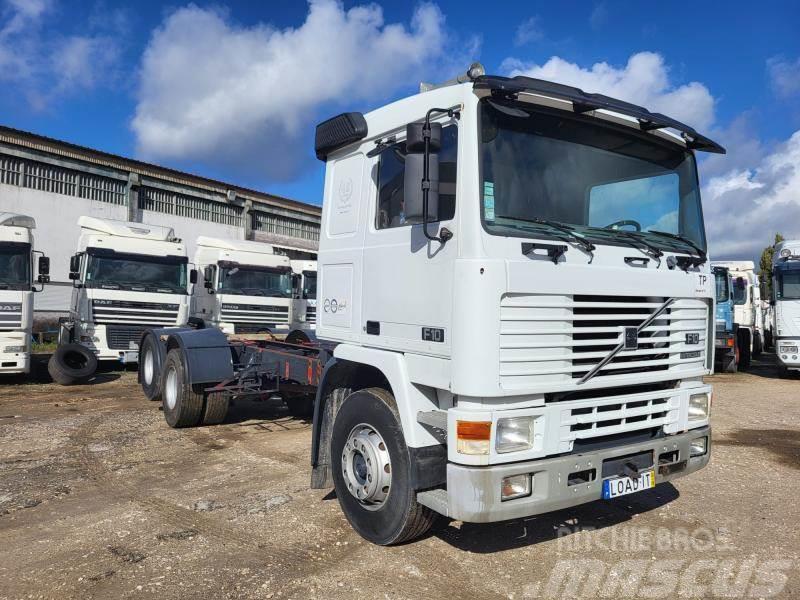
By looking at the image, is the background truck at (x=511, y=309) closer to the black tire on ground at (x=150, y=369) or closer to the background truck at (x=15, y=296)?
the black tire on ground at (x=150, y=369)

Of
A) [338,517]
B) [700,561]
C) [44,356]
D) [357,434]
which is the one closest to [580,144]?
[357,434]

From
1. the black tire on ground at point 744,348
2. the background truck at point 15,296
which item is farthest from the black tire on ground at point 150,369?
the black tire on ground at point 744,348

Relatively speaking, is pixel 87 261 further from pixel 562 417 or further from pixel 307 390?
pixel 562 417

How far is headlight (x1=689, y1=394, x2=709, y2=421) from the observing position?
4230mm

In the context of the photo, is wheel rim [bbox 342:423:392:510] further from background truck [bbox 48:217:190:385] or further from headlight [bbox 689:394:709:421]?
background truck [bbox 48:217:190:385]

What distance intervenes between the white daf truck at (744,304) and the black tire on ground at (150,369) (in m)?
14.1

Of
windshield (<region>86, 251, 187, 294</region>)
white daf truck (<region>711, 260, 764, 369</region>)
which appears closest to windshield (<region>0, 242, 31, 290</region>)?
windshield (<region>86, 251, 187, 294</region>)

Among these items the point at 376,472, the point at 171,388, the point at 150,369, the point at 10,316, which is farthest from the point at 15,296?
the point at 376,472

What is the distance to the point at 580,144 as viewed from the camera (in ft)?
12.9

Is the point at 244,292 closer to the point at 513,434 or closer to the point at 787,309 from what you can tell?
the point at 513,434

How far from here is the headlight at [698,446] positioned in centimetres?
414

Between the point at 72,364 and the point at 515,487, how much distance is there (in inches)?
452

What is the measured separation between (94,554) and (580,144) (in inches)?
165

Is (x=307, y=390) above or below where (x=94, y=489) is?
above
